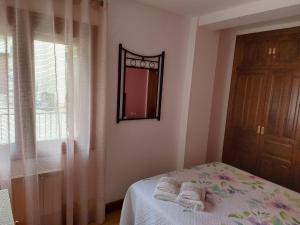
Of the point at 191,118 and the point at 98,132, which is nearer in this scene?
the point at 98,132

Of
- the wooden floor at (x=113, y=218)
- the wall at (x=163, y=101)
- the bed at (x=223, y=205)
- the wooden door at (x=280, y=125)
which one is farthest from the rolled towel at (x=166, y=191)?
the wooden door at (x=280, y=125)

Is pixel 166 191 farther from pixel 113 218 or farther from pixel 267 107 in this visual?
pixel 267 107

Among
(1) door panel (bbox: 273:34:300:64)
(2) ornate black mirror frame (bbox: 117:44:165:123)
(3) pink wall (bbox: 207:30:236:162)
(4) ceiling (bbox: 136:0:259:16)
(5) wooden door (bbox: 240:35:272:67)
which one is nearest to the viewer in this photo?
(4) ceiling (bbox: 136:0:259:16)

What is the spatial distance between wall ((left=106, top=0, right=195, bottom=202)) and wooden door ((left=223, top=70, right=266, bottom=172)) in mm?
839

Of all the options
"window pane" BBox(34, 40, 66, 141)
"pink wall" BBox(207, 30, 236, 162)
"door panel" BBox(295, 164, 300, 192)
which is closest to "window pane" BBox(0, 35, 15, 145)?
"window pane" BBox(34, 40, 66, 141)

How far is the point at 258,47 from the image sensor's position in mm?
2754

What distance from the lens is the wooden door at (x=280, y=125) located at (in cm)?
246

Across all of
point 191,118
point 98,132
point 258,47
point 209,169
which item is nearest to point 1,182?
point 98,132

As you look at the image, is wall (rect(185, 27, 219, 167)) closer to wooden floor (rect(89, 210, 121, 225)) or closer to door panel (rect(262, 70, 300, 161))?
door panel (rect(262, 70, 300, 161))

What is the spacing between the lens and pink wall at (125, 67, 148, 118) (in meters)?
2.35

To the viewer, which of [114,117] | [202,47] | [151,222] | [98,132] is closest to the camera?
[151,222]

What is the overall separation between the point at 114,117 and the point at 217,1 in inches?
64.0

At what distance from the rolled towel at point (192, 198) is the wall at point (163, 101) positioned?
98 centimetres

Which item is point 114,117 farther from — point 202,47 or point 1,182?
point 202,47
